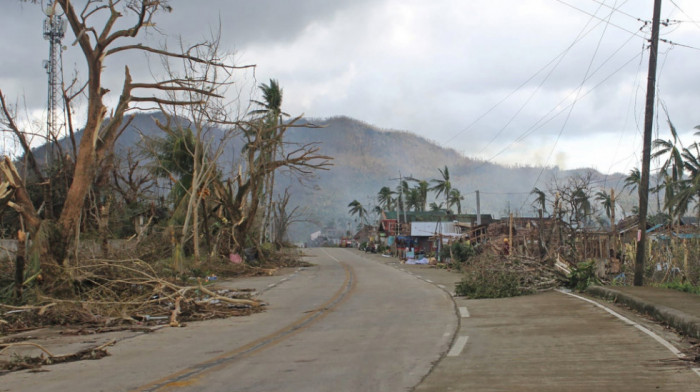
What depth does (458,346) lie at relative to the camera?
9.52 m

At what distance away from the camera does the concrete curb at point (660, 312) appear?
33.5 feet

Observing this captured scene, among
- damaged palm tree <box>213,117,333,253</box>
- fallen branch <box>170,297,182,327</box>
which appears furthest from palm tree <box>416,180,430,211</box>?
fallen branch <box>170,297,182,327</box>

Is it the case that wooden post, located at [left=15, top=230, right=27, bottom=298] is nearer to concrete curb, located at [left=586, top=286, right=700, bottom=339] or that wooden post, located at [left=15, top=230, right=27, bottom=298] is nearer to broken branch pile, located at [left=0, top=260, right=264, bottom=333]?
broken branch pile, located at [left=0, top=260, right=264, bottom=333]

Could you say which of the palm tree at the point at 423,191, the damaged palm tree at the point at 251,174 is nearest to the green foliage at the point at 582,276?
the damaged palm tree at the point at 251,174

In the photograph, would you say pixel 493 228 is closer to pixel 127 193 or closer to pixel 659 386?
pixel 127 193

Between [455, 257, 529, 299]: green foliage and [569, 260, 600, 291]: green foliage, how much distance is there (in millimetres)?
2271

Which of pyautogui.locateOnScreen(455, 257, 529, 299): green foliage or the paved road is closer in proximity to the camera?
the paved road

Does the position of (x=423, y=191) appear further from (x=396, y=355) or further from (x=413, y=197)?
(x=396, y=355)

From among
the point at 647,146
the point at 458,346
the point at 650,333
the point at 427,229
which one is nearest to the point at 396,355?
the point at 458,346

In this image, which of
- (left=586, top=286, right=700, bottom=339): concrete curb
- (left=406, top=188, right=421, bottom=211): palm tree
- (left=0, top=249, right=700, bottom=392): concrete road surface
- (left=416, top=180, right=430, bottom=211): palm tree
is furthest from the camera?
(left=406, top=188, right=421, bottom=211): palm tree

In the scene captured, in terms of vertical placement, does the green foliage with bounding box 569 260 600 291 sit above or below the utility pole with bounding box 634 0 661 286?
below

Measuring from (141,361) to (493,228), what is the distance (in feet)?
96.8

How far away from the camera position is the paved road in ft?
23.1

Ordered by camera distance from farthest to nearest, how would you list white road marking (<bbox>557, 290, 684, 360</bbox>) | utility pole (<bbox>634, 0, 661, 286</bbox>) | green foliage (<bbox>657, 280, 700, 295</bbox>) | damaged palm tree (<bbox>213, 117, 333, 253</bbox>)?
damaged palm tree (<bbox>213, 117, 333, 253</bbox>), utility pole (<bbox>634, 0, 661, 286</bbox>), green foliage (<bbox>657, 280, 700, 295</bbox>), white road marking (<bbox>557, 290, 684, 360</bbox>)
